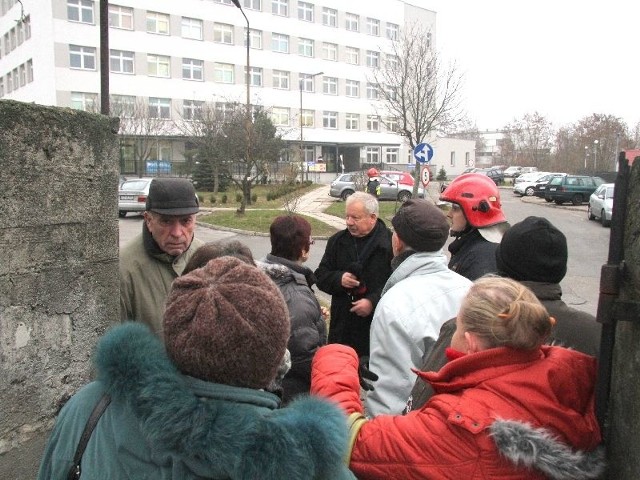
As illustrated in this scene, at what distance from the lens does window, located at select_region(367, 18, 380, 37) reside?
54.0 m

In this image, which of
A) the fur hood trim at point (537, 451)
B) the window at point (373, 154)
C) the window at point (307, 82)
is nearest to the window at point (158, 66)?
the window at point (307, 82)

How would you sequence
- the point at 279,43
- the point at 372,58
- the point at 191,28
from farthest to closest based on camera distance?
the point at 372,58
the point at 279,43
the point at 191,28

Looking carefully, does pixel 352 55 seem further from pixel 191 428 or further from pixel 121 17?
pixel 191 428

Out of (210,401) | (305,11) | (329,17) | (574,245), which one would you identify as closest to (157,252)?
(210,401)

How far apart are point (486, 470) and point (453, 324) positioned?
2.25 feet

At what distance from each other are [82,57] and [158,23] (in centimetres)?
672

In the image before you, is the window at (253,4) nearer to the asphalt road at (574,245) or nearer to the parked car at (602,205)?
the asphalt road at (574,245)

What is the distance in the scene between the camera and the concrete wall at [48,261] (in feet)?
8.20

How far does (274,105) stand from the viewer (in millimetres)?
47906

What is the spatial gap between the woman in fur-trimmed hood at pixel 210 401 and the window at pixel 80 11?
139 feet

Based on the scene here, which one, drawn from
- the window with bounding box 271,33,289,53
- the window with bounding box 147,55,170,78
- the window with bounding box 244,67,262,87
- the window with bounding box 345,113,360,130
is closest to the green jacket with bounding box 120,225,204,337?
the window with bounding box 147,55,170,78

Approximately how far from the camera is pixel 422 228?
2631 millimetres

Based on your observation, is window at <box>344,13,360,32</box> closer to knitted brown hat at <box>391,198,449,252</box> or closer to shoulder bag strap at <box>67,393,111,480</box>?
knitted brown hat at <box>391,198,449,252</box>

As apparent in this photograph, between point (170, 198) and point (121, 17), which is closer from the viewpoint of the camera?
point (170, 198)
